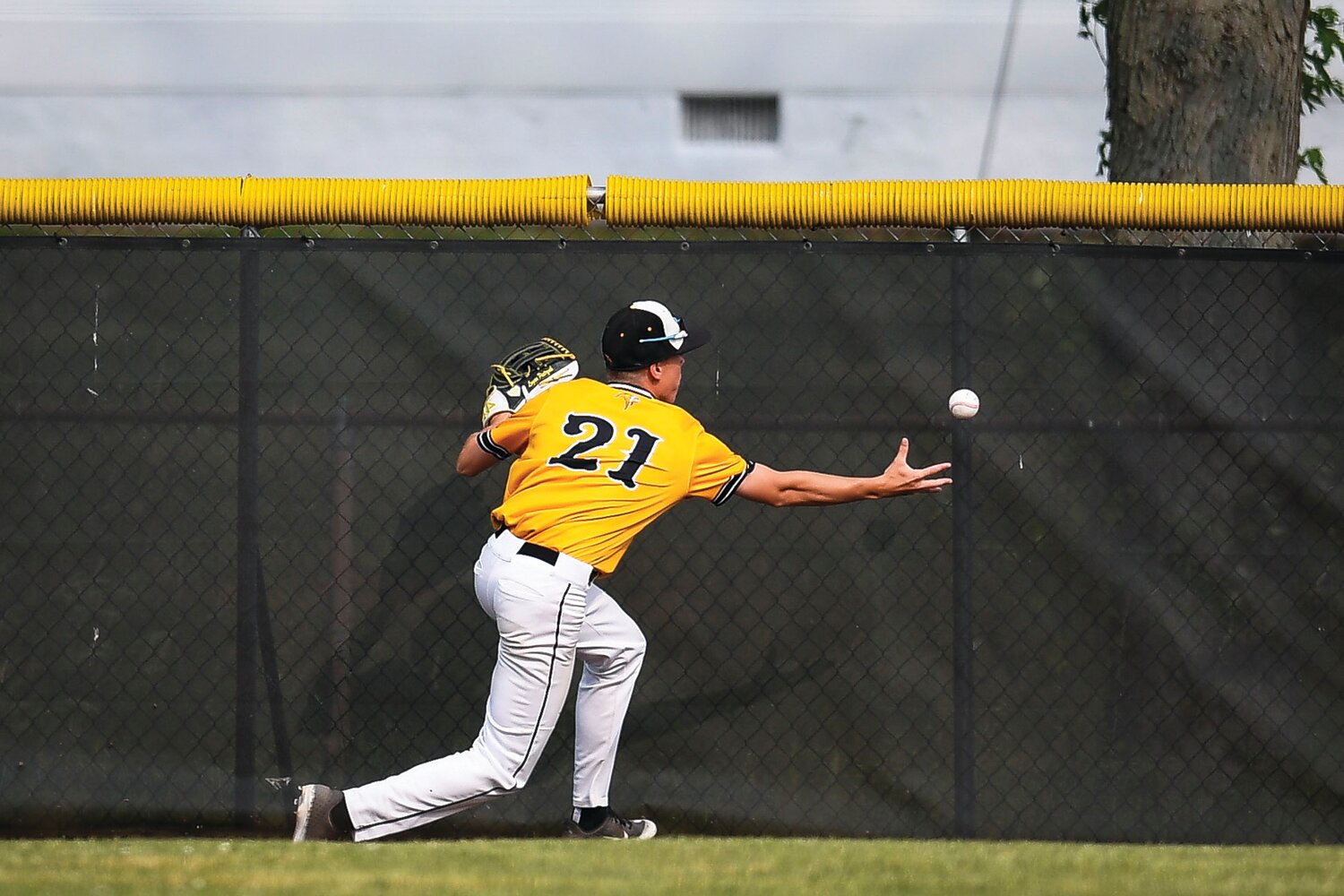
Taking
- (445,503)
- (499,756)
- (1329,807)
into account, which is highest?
(445,503)

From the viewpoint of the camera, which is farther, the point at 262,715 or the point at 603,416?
the point at 262,715

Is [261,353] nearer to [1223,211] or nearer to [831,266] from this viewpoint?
[831,266]

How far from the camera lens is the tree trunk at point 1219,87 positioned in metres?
5.17

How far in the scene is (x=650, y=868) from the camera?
139 inches

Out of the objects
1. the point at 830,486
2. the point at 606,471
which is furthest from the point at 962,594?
the point at 606,471

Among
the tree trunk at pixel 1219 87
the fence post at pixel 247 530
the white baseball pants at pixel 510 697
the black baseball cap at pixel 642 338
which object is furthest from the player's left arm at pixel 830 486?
the tree trunk at pixel 1219 87

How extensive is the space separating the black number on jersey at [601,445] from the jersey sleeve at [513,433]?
0.14 metres

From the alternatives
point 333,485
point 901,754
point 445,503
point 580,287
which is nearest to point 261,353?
point 333,485

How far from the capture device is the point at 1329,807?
4566 mm

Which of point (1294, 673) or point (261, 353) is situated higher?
point (261, 353)

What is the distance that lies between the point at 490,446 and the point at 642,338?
1.87 ft

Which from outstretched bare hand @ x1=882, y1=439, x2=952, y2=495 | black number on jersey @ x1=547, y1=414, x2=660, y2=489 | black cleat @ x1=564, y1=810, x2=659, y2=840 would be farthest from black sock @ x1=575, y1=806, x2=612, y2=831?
outstretched bare hand @ x1=882, y1=439, x2=952, y2=495

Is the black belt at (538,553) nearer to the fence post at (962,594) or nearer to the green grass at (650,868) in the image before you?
the green grass at (650,868)

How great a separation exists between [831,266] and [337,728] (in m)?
2.24
